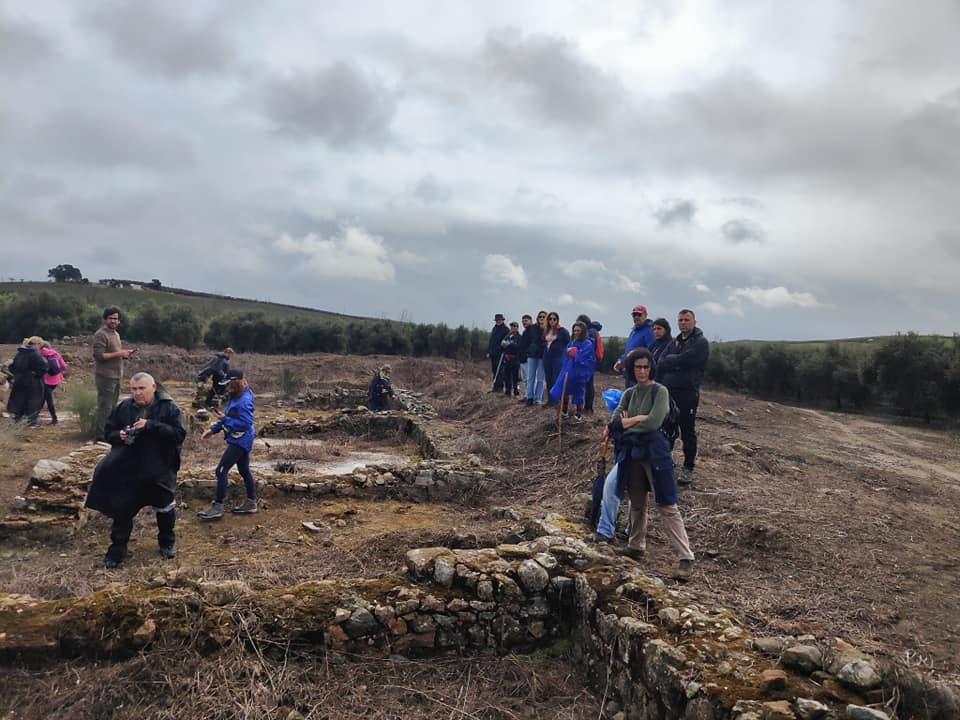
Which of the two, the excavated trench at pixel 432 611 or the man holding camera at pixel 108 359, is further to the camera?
the man holding camera at pixel 108 359

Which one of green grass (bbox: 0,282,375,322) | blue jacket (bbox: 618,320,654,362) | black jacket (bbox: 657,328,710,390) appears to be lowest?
black jacket (bbox: 657,328,710,390)

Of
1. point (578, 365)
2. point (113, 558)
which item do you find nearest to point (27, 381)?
point (113, 558)

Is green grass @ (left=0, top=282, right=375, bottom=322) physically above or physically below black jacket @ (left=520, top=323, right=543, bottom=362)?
above

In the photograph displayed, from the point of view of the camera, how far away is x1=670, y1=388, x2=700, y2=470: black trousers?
6.61 metres

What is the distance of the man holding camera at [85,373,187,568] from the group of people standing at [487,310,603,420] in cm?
577

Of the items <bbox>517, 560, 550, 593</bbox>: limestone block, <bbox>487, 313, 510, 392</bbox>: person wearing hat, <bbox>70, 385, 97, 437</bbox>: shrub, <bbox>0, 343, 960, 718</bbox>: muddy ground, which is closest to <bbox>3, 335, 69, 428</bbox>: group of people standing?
<bbox>0, 343, 960, 718</bbox>: muddy ground

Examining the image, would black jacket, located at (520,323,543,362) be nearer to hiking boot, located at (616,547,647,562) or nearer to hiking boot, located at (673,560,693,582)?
hiking boot, located at (616,547,647,562)

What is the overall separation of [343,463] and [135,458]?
205 inches

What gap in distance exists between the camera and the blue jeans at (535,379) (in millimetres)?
12328

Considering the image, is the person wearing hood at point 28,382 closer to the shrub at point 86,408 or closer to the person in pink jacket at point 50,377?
the person in pink jacket at point 50,377

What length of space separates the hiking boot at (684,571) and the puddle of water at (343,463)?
16.7 ft

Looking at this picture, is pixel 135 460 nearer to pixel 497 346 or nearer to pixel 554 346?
pixel 554 346

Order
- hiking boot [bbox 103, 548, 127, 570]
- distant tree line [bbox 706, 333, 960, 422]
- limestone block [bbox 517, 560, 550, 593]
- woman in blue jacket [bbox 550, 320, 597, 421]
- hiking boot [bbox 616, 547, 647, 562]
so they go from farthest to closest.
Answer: distant tree line [bbox 706, 333, 960, 422] < woman in blue jacket [bbox 550, 320, 597, 421] < hiking boot [bbox 616, 547, 647, 562] < hiking boot [bbox 103, 548, 127, 570] < limestone block [bbox 517, 560, 550, 593]

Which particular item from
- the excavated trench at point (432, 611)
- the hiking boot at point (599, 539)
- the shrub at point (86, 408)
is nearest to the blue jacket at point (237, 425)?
the excavated trench at point (432, 611)
